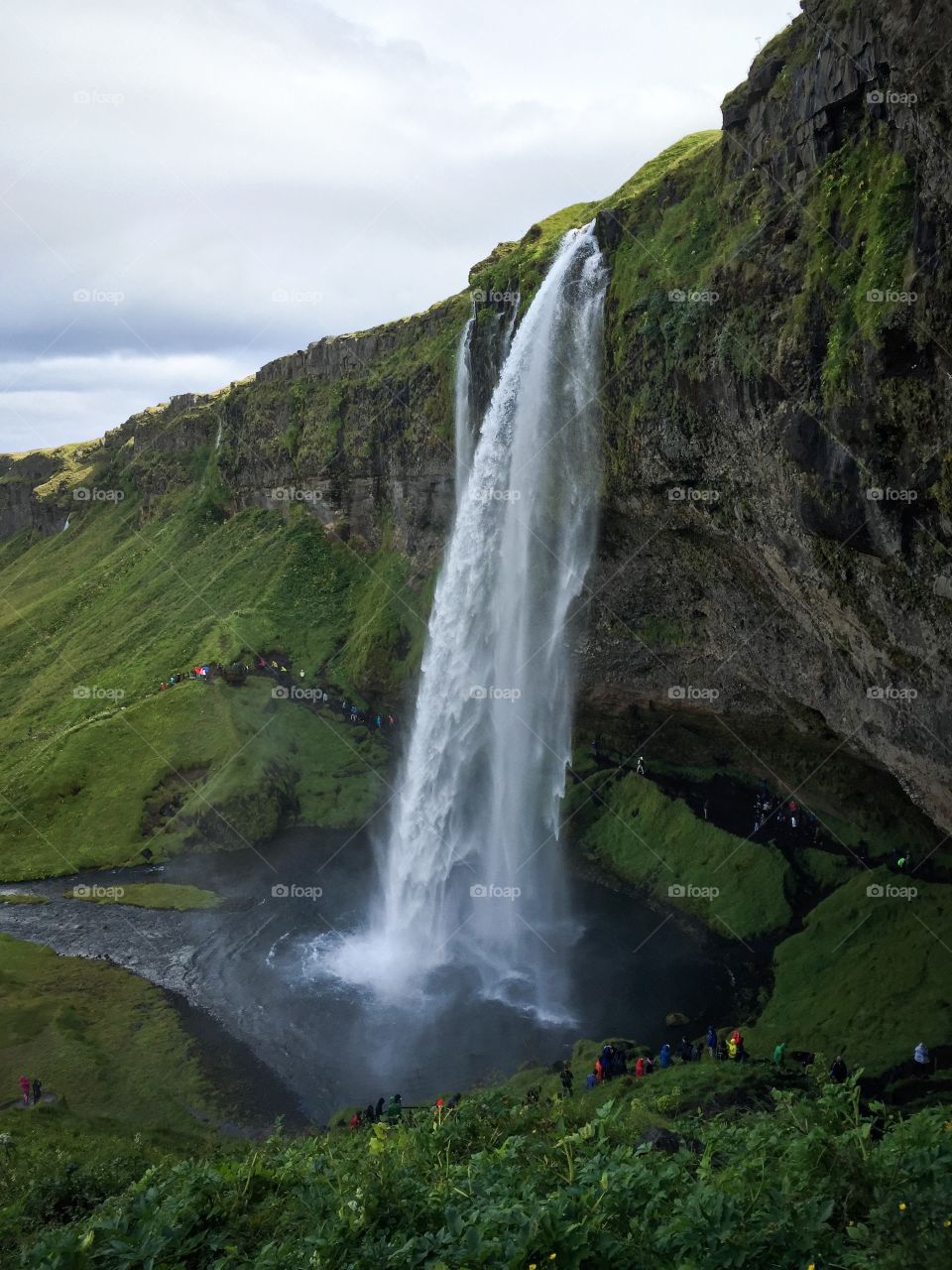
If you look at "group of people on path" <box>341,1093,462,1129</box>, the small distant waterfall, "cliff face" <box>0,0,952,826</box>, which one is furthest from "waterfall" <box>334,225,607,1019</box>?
"group of people on path" <box>341,1093,462,1129</box>

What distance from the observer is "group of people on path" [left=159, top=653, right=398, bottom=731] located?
52.5m

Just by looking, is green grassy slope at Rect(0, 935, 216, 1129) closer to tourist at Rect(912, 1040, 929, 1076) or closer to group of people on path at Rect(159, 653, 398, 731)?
tourist at Rect(912, 1040, 929, 1076)

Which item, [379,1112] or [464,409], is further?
[464,409]

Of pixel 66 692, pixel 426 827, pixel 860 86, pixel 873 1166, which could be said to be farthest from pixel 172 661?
pixel 873 1166

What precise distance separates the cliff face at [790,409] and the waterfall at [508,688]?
2.02m

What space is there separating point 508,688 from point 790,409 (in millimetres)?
19010

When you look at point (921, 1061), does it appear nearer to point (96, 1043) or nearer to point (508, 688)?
point (508, 688)

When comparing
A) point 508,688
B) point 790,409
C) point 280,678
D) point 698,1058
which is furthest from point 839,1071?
point 280,678

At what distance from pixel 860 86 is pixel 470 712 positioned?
26001mm

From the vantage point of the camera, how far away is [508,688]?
37500 mm

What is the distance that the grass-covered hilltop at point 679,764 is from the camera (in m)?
8.77

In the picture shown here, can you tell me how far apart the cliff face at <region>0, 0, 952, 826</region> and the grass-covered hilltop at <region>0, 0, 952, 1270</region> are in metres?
0.12

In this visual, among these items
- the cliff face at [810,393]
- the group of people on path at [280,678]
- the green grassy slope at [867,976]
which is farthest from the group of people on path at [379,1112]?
the group of people on path at [280,678]

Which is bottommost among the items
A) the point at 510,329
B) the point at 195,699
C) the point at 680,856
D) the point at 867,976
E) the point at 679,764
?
the point at 867,976
